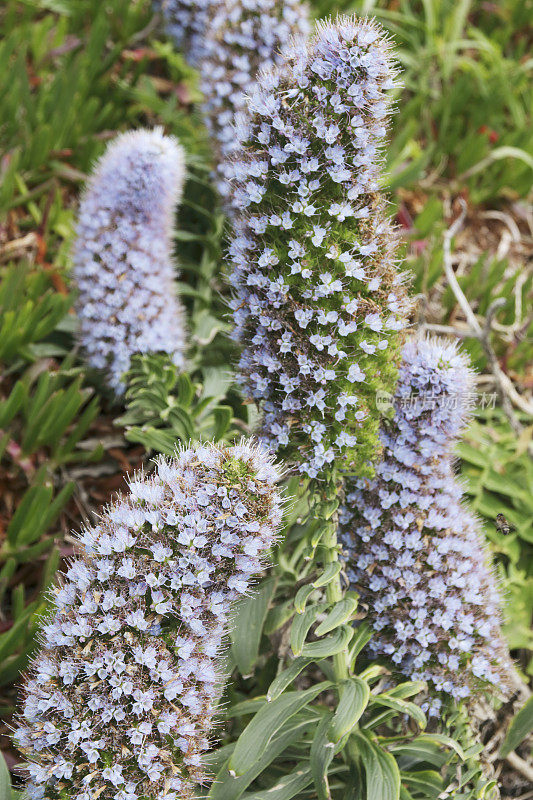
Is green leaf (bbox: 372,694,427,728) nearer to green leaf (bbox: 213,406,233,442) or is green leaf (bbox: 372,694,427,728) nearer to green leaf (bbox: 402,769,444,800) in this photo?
green leaf (bbox: 402,769,444,800)

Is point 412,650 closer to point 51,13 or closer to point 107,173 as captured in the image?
point 107,173

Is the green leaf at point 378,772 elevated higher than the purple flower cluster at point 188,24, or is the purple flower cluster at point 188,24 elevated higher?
the purple flower cluster at point 188,24

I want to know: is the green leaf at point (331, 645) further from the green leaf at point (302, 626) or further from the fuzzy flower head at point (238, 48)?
the fuzzy flower head at point (238, 48)

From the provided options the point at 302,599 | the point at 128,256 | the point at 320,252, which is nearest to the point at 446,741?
the point at 302,599

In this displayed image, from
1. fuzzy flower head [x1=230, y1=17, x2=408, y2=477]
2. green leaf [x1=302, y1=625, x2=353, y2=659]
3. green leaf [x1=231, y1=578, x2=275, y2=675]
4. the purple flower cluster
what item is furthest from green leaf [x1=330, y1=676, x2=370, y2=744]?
the purple flower cluster

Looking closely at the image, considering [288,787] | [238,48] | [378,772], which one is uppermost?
[238,48]

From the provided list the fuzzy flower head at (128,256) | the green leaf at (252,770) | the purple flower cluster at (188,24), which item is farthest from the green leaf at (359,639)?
the purple flower cluster at (188,24)

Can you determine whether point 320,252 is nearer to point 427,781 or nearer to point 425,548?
point 425,548
